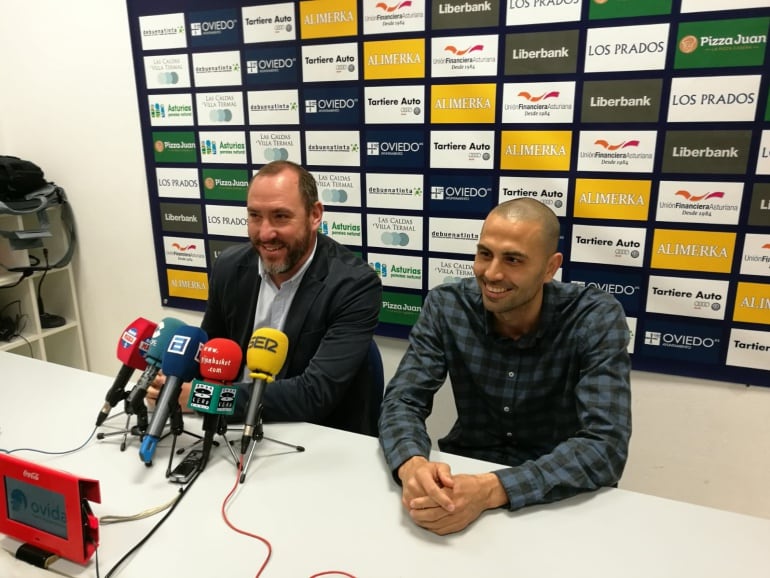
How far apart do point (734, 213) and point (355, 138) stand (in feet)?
4.71

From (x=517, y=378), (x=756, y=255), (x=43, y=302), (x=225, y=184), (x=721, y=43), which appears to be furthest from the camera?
(x=43, y=302)

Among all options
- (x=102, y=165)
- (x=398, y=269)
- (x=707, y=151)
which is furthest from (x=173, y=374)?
(x=102, y=165)

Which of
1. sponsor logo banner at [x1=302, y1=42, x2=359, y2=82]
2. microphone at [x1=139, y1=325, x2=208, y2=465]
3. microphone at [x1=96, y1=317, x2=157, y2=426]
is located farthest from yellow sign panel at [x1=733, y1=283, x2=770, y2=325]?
microphone at [x1=96, y1=317, x2=157, y2=426]

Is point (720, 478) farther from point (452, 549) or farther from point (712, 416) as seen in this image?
point (452, 549)

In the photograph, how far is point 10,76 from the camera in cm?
296

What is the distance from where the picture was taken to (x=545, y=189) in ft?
6.66

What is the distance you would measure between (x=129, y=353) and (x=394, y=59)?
1.49m

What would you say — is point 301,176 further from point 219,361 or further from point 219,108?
point 219,108

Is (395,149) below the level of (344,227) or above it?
above

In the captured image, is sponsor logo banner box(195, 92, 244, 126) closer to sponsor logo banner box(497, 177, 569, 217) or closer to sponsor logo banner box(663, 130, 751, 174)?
sponsor logo banner box(497, 177, 569, 217)

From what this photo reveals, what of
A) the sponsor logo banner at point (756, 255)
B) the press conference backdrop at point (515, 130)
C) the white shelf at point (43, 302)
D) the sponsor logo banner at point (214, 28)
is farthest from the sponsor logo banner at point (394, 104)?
the white shelf at point (43, 302)

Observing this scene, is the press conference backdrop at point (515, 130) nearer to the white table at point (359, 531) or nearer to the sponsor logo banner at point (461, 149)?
the sponsor logo banner at point (461, 149)

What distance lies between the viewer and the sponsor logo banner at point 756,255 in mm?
1819

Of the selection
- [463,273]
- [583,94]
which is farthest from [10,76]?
[583,94]
